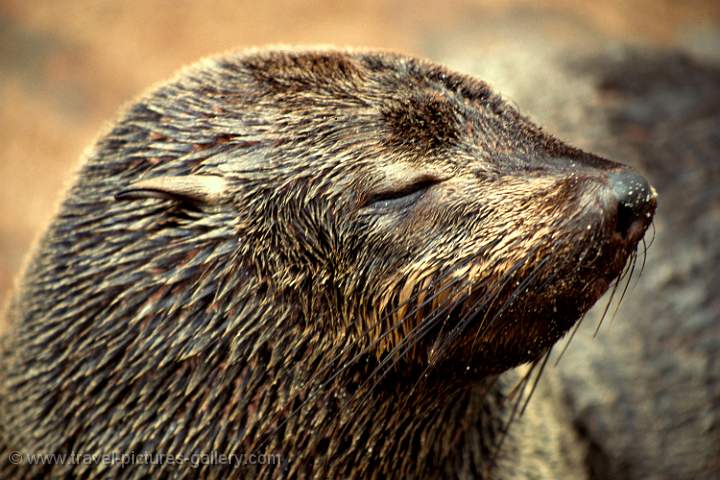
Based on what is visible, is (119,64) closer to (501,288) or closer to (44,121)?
(44,121)

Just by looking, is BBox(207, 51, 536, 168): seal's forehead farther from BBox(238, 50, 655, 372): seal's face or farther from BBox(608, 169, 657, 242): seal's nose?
BBox(608, 169, 657, 242): seal's nose

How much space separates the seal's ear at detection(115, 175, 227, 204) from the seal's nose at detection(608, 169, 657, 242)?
1.29 m

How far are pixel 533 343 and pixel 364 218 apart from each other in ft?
2.23

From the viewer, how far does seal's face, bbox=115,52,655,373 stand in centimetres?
287

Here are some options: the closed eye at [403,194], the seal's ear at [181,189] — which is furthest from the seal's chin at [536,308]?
the seal's ear at [181,189]

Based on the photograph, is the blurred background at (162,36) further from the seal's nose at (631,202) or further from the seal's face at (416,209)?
the seal's nose at (631,202)

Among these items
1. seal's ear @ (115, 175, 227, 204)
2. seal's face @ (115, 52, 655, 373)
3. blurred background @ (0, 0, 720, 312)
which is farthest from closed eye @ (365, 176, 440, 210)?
blurred background @ (0, 0, 720, 312)

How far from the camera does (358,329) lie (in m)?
3.13

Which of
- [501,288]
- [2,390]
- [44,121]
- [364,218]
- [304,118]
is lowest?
[2,390]

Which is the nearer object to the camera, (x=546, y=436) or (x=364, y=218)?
(x=364, y=218)

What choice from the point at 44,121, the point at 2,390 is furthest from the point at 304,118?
the point at 44,121

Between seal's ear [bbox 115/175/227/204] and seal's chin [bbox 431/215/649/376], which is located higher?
seal's ear [bbox 115/175/227/204]

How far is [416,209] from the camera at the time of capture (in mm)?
3016

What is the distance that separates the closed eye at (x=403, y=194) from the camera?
3.03 meters
